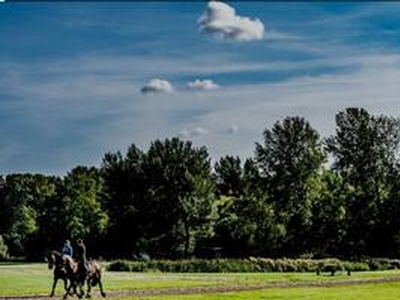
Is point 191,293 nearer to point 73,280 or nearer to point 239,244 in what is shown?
point 73,280

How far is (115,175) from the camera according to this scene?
123375 millimetres

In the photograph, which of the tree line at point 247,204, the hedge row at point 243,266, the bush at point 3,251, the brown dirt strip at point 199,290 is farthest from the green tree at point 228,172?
the brown dirt strip at point 199,290

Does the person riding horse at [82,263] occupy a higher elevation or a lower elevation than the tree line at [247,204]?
lower

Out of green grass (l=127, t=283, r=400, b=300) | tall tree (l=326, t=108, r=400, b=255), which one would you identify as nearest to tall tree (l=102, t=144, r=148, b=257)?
tall tree (l=326, t=108, r=400, b=255)

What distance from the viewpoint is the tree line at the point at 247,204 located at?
103 m

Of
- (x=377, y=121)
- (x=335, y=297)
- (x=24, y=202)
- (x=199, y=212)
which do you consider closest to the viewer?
(x=335, y=297)

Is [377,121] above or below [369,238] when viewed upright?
above

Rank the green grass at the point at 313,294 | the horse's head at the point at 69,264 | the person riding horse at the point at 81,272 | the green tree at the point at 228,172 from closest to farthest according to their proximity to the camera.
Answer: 1. the green grass at the point at 313,294
2. the person riding horse at the point at 81,272
3. the horse's head at the point at 69,264
4. the green tree at the point at 228,172

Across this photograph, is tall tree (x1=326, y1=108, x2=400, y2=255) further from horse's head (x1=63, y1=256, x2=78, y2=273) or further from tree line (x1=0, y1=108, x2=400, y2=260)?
horse's head (x1=63, y1=256, x2=78, y2=273)

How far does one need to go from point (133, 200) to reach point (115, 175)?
23.1ft

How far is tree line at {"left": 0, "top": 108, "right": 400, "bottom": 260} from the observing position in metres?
103

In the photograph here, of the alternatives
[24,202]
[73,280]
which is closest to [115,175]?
[24,202]

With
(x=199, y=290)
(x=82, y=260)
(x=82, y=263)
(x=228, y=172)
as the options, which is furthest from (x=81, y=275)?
(x=228, y=172)

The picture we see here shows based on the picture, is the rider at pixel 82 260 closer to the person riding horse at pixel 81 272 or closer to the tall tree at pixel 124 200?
the person riding horse at pixel 81 272
